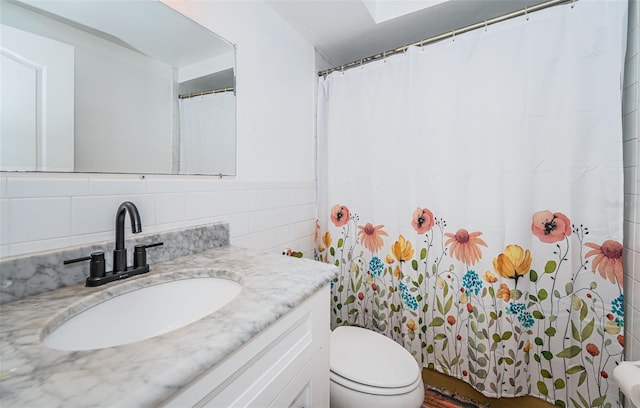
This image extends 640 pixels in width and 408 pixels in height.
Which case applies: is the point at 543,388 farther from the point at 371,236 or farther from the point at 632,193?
the point at 371,236

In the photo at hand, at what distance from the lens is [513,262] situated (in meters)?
1.21

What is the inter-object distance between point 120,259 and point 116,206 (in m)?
0.17

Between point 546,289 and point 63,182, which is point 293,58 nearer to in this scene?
point 63,182

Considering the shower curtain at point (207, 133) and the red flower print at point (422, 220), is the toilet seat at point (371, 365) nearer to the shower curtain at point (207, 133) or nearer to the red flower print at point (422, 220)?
the red flower print at point (422, 220)

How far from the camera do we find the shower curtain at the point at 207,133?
3.43ft

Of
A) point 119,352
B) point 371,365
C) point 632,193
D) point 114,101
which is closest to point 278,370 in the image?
point 119,352

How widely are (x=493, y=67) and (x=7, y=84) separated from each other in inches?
68.0

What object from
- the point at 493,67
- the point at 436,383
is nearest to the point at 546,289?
the point at 436,383

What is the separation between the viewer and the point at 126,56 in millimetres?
873

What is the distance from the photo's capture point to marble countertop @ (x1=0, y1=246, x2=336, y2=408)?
34 centimetres

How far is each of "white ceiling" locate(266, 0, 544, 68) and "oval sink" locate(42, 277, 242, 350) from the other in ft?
4.81

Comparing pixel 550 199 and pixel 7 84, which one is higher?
pixel 7 84

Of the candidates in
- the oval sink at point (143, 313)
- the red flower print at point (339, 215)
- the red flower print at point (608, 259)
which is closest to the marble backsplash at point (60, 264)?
the oval sink at point (143, 313)

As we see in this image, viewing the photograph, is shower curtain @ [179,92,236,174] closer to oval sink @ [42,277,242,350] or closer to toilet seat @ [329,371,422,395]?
oval sink @ [42,277,242,350]
